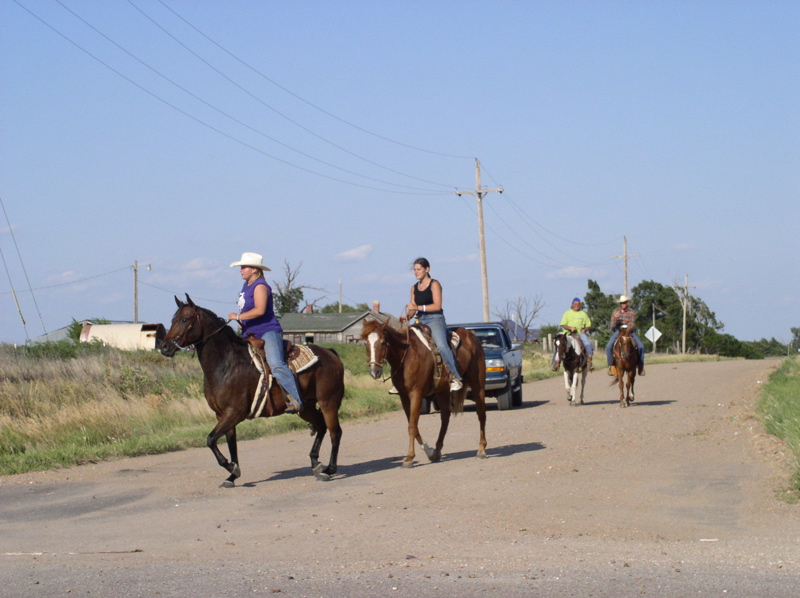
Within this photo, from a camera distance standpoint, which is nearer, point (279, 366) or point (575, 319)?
point (279, 366)

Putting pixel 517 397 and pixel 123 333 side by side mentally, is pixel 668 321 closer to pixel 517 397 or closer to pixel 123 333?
pixel 123 333

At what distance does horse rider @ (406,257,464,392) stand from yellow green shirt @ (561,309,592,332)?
9483 millimetres

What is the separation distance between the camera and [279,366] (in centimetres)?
1154

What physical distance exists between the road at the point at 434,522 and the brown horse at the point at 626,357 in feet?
16.9

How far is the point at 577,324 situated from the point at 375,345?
1111 centimetres

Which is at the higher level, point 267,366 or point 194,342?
point 194,342

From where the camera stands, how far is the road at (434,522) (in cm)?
648

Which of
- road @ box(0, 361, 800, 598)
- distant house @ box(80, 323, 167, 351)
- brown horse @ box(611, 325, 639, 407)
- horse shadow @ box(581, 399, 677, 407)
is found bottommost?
road @ box(0, 361, 800, 598)

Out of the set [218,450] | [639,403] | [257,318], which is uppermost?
[257,318]

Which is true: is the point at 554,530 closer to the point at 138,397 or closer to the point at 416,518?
the point at 416,518

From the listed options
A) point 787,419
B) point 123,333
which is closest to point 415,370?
point 787,419

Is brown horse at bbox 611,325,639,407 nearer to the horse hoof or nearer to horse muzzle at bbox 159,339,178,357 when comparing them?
the horse hoof

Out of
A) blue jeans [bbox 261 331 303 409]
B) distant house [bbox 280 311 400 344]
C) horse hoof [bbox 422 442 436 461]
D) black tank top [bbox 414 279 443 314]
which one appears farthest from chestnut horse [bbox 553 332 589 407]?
distant house [bbox 280 311 400 344]

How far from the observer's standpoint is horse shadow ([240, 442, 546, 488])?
12.3 meters
